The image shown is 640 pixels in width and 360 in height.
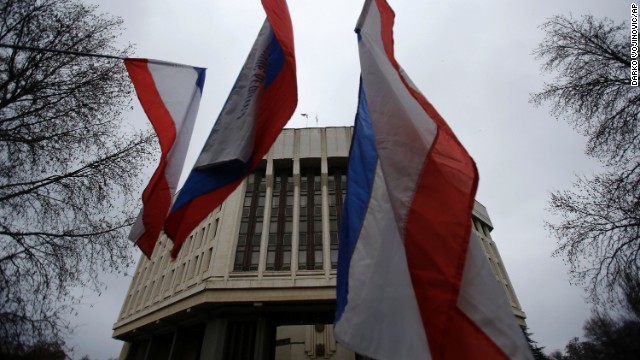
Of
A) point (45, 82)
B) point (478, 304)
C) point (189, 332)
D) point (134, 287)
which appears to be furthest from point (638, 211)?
point (134, 287)

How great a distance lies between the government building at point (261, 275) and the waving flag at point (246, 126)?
15.8 metres

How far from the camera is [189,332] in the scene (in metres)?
25.2

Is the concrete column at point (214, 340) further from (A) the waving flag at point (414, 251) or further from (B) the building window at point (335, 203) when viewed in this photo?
(A) the waving flag at point (414, 251)

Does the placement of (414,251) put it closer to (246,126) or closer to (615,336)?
(246,126)

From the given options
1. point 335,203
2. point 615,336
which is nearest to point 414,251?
point 615,336

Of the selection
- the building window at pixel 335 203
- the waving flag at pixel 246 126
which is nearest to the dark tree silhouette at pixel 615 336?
the waving flag at pixel 246 126

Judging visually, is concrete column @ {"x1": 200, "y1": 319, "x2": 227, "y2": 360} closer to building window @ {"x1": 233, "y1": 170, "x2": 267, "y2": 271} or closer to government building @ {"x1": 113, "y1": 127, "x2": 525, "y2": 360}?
government building @ {"x1": 113, "y1": 127, "x2": 525, "y2": 360}

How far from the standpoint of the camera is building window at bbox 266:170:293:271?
21781 mm

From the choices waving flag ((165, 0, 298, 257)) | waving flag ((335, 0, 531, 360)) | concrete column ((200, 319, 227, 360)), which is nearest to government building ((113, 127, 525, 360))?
concrete column ((200, 319, 227, 360))

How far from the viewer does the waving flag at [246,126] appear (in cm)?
469

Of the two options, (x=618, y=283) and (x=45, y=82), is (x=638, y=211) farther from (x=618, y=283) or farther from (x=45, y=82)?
(x=45, y=82)

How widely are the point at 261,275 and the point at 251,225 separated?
453 centimetres

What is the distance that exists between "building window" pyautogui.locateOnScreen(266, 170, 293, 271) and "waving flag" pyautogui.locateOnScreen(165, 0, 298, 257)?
1747cm

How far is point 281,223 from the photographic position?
77.8ft
